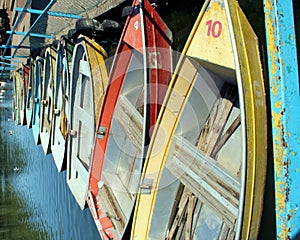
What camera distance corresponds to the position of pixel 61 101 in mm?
3918

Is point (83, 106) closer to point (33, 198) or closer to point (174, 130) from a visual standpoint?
point (174, 130)

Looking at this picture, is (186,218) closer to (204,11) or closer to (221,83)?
(221,83)

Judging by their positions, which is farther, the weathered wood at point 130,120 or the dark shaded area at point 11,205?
the dark shaded area at point 11,205

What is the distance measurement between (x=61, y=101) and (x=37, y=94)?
177 centimetres

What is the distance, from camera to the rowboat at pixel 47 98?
431 cm

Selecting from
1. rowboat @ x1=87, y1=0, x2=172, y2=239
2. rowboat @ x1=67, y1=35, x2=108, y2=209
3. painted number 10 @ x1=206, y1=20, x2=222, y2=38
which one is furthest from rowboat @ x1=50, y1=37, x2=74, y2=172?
painted number 10 @ x1=206, y1=20, x2=222, y2=38

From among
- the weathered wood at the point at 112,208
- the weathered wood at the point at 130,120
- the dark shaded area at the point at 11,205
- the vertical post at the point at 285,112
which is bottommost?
the dark shaded area at the point at 11,205

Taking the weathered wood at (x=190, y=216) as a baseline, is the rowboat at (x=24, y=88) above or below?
below

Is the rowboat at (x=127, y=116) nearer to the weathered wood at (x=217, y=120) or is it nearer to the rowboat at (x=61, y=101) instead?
the weathered wood at (x=217, y=120)

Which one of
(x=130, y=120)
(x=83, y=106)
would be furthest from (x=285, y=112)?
(x=83, y=106)

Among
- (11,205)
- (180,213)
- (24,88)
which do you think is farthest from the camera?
(24,88)

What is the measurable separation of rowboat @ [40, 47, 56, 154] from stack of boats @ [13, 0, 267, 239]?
1177 mm

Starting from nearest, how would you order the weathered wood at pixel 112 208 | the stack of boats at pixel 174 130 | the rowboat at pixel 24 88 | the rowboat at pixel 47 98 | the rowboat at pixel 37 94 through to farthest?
the stack of boats at pixel 174 130
the weathered wood at pixel 112 208
the rowboat at pixel 47 98
the rowboat at pixel 37 94
the rowboat at pixel 24 88

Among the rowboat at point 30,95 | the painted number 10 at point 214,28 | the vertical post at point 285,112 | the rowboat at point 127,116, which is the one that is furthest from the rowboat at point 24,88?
the vertical post at point 285,112
